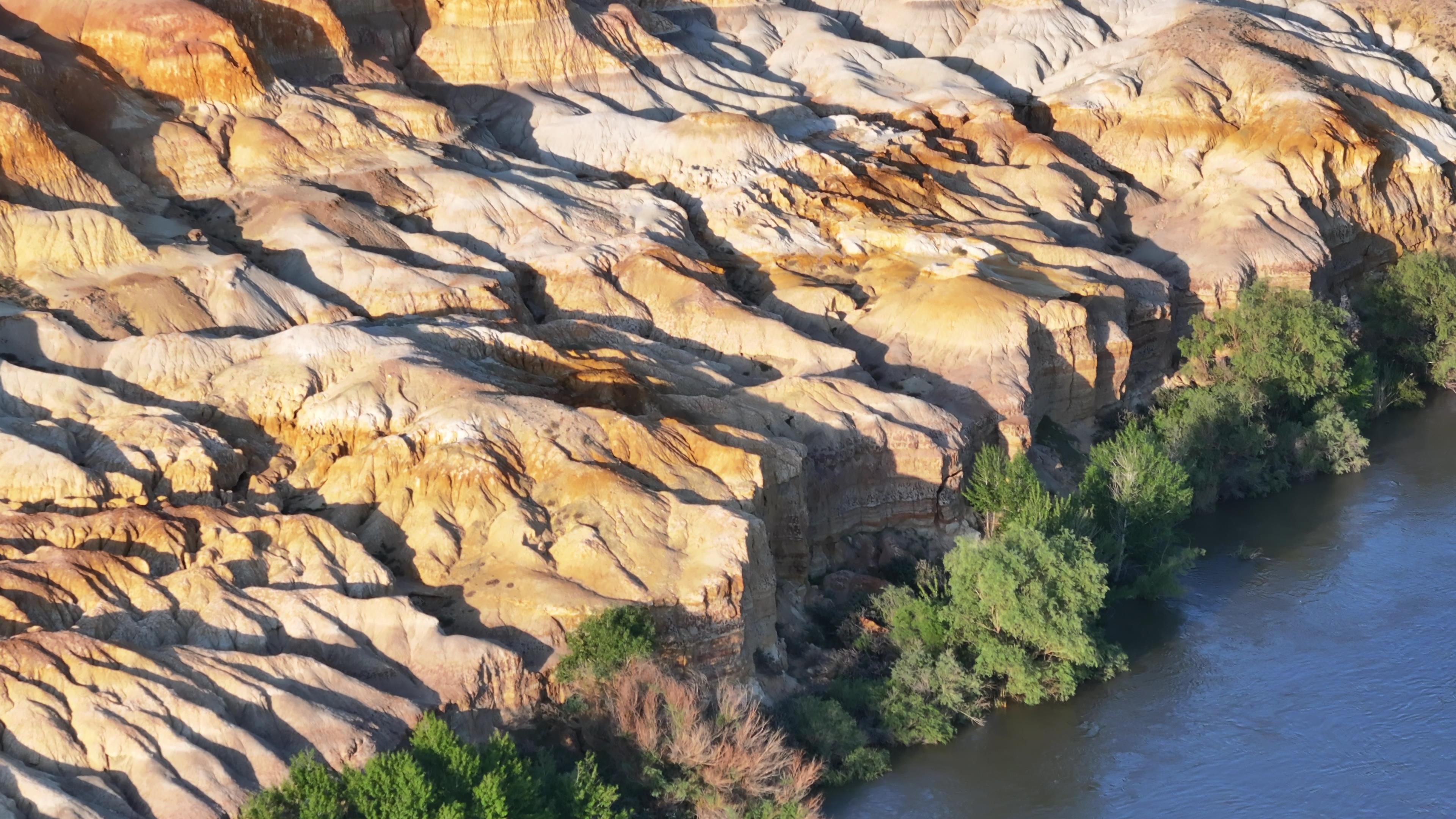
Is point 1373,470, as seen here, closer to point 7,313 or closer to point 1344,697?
point 1344,697

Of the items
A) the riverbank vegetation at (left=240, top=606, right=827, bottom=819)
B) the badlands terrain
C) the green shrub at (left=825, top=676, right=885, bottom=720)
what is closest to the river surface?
the green shrub at (left=825, top=676, right=885, bottom=720)

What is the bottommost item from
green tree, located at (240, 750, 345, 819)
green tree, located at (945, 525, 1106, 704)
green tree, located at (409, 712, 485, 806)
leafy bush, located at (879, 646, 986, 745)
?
green tree, located at (240, 750, 345, 819)

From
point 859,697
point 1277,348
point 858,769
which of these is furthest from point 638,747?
point 1277,348

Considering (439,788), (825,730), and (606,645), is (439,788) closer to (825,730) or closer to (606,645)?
(606,645)

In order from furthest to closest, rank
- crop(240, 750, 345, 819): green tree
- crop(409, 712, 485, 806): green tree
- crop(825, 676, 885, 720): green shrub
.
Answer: crop(825, 676, 885, 720): green shrub < crop(409, 712, 485, 806): green tree < crop(240, 750, 345, 819): green tree

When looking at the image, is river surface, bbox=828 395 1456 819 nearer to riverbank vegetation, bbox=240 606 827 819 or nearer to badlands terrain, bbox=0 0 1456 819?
riverbank vegetation, bbox=240 606 827 819

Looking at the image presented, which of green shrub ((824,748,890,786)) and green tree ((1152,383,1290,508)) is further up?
green tree ((1152,383,1290,508))

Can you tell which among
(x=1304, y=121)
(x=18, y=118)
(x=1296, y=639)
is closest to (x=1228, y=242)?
(x=1304, y=121)
